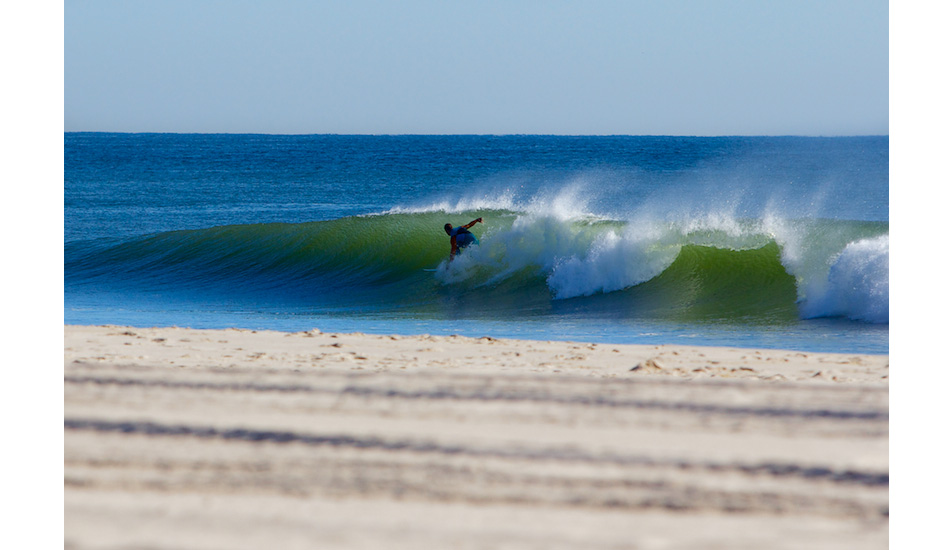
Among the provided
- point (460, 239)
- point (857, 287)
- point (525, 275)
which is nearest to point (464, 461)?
point (857, 287)

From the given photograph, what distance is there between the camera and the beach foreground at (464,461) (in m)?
1.95

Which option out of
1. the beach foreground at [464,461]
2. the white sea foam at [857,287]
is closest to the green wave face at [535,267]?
the white sea foam at [857,287]

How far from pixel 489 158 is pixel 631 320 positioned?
54.4 metres

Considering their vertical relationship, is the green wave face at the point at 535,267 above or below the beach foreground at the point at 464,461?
above

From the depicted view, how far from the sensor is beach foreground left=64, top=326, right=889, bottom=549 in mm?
1951

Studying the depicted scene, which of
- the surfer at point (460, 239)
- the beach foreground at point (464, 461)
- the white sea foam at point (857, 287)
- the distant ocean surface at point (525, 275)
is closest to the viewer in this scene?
the beach foreground at point (464, 461)

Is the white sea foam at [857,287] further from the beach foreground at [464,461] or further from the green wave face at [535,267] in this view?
the beach foreground at [464,461]

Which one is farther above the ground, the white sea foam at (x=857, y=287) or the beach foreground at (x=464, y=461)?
the white sea foam at (x=857, y=287)

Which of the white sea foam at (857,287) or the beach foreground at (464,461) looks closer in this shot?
the beach foreground at (464,461)

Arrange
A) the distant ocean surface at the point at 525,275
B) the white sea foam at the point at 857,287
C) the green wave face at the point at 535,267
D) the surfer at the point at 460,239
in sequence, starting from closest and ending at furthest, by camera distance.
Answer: the white sea foam at the point at 857,287 < the distant ocean surface at the point at 525,275 < the green wave face at the point at 535,267 < the surfer at the point at 460,239

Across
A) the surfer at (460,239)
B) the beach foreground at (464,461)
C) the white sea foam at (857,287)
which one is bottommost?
the beach foreground at (464,461)

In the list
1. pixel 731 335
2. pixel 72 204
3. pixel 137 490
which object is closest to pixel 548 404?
pixel 137 490

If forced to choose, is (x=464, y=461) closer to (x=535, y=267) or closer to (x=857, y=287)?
(x=857, y=287)

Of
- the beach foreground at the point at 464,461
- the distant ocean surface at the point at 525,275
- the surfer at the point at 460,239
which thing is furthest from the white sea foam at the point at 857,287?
the beach foreground at the point at 464,461
